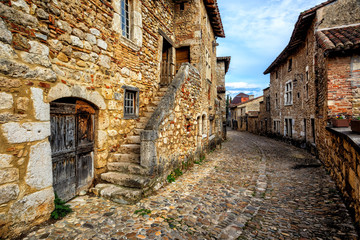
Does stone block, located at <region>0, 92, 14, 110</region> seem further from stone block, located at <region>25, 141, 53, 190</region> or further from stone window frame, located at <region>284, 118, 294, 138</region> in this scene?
stone window frame, located at <region>284, 118, 294, 138</region>

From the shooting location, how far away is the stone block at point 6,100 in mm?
2381

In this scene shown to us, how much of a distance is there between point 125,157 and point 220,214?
102 inches

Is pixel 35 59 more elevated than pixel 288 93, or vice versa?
pixel 288 93

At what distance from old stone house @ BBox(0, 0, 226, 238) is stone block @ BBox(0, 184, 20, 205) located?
1 cm

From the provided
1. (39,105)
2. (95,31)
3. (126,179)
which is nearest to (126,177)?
(126,179)

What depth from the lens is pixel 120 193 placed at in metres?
3.63

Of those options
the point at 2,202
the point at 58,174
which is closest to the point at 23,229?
the point at 2,202

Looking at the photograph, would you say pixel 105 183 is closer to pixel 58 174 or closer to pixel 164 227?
pixel 58 174

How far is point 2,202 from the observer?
2.33 metres

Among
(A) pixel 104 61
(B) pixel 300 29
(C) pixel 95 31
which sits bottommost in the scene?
(A) pixel 104 61

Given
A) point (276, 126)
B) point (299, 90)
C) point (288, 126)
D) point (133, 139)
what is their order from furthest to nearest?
point (276, 126)
point (288, 126)
point (299, 90)
point (133, 139)

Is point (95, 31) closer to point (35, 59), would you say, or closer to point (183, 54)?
point (35, 59)

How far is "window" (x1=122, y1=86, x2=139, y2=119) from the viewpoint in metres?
5.00

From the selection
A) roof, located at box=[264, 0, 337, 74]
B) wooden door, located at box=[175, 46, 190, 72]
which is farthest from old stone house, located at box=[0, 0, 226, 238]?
roof, located at box=[264, 0, 337, 74]
